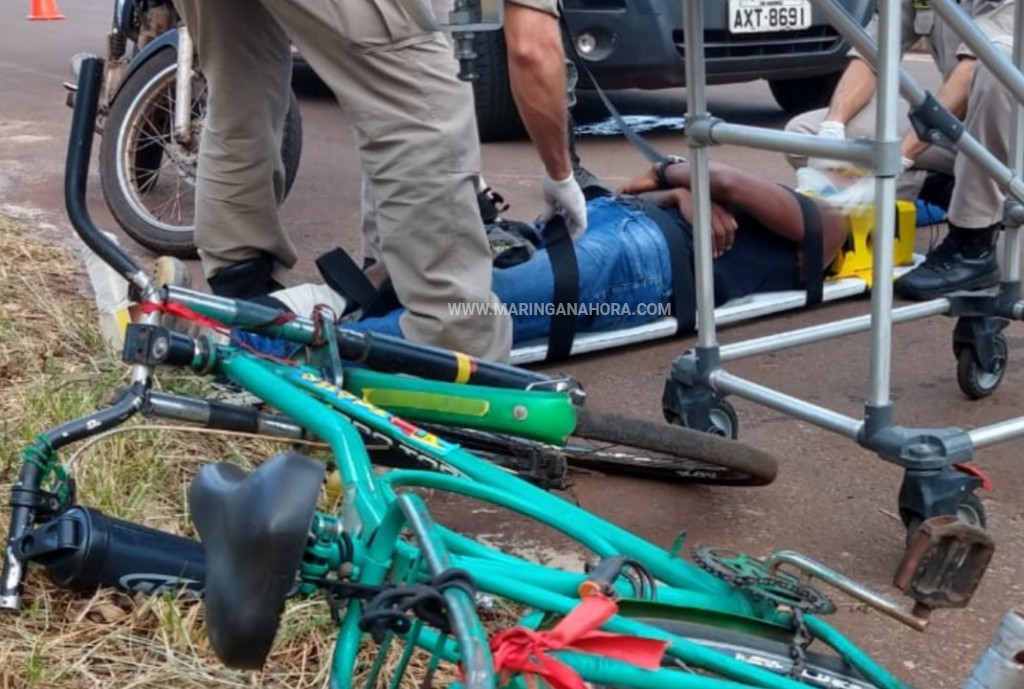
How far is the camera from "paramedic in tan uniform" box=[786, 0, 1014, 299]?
3.88 meters

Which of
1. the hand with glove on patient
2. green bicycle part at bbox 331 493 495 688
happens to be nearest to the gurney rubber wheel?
the hand with glove on patient

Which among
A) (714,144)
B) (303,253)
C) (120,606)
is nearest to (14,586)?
(120,606)

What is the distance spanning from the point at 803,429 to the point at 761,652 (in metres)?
1.59

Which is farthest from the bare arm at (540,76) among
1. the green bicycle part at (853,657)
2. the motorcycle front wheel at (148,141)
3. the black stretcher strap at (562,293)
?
the green bicycle part at (853,657)

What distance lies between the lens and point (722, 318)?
3.78 m

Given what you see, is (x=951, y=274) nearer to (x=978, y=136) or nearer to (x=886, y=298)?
(x=978, y=136)

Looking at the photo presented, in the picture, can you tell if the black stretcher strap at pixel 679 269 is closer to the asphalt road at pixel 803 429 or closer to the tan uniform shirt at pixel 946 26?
the asphalt road at pixel 803 429

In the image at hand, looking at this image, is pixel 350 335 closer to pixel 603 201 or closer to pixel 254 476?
pixel 254 476

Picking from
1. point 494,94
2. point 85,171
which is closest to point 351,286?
point 85,171

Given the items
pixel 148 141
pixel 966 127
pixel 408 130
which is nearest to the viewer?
pixel 408 130

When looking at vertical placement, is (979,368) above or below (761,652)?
below

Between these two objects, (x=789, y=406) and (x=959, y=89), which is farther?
(x=959, y=89)

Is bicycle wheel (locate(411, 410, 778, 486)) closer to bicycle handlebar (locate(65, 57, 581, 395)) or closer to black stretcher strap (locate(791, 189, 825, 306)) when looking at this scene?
bicycle handlebar (locate(65, 57, 581, 395))

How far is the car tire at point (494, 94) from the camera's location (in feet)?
19.1
